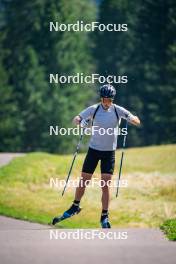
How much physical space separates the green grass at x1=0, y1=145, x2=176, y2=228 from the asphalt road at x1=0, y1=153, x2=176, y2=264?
441 centimetres

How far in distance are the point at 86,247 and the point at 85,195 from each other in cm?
1039

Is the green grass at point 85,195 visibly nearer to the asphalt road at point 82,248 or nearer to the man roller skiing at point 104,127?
the man roller skiing at point 104,127

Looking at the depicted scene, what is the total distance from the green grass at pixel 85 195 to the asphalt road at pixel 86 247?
4.41 metres

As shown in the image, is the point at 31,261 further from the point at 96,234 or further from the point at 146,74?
the point at 146,74

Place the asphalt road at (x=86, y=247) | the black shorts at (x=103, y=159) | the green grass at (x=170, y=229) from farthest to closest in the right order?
the black shorts at (x=103, y=159) < the green grass at (x=170, y=229) < the asphalt road at (x=86, y=247)

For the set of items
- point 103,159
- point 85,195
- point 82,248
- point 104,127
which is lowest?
point 85,195

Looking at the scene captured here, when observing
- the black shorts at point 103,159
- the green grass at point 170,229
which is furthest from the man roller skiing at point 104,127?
the green grass at point 170,229

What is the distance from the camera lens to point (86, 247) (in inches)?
366

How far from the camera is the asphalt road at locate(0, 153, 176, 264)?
8.71 meters

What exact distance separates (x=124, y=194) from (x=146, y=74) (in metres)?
51.0

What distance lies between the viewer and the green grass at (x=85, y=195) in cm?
1692

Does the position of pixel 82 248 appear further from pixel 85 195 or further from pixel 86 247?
pixel 85 195

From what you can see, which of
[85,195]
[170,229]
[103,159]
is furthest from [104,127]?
[85,195]

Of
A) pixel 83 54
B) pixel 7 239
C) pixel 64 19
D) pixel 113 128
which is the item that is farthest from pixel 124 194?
pixel 83 54
